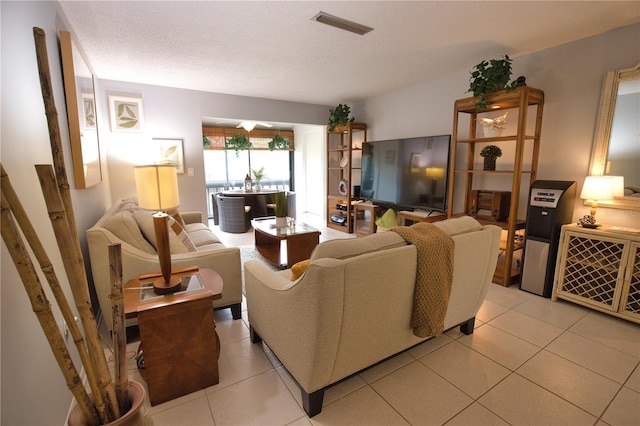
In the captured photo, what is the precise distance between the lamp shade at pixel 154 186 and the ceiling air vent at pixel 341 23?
159 centimetres

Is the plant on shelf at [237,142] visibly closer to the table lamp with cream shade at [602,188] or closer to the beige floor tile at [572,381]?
the table lamp with cream shade at [602,188]

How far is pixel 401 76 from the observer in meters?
3.82

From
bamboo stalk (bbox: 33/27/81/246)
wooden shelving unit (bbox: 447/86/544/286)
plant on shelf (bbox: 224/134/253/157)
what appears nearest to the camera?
bamboo stalk (bbox: 33/27/81/246)

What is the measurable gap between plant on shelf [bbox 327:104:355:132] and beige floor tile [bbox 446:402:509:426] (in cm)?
438

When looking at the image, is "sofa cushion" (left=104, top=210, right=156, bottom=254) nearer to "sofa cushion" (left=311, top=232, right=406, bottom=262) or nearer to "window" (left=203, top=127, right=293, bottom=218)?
"sofa cushion" (left=311, top=232, right=406, bottom=262)

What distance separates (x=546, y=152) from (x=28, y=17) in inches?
159

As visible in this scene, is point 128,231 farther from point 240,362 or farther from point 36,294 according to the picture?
point 36,294

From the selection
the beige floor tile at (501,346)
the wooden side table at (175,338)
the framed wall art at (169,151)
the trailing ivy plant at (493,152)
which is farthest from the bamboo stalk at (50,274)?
the framed wall art at (169,151)

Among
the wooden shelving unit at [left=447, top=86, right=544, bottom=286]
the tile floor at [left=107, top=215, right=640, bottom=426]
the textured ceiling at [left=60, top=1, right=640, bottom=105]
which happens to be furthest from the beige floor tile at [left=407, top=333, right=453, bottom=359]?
the textured ceiling at [left=60, top=1, right=640, bottom=105]

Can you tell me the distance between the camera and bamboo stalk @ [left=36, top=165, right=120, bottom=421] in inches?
31.3

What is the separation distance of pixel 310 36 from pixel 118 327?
2.57 metres

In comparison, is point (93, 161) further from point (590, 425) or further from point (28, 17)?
point (590, 425)

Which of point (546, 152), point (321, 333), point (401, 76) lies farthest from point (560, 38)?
point (321, 333)

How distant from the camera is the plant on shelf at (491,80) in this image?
2.80 meters
